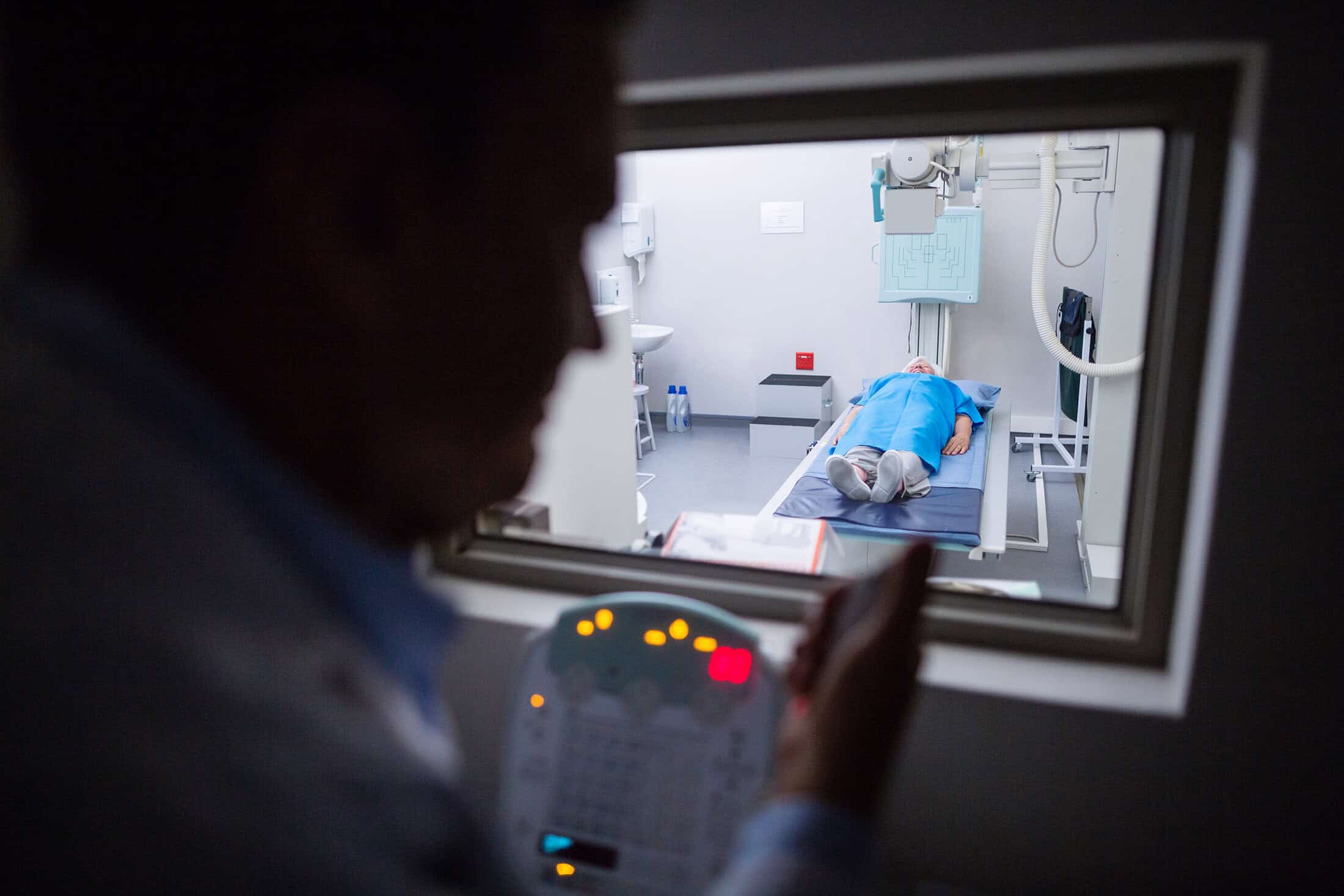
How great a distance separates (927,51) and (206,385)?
0.79 m

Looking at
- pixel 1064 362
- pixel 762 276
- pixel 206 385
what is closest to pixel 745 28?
pixel 206 385

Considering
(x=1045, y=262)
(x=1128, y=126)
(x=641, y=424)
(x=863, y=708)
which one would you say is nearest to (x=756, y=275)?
(x=641, y=424)

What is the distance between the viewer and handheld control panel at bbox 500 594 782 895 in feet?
2.91

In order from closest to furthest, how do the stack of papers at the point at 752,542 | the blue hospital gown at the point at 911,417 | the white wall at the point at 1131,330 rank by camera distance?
1. the stack of papers at the point at 752,542
2. the white wall at the point at 1131,330
3. the blue hospital gown at the point at 911,417

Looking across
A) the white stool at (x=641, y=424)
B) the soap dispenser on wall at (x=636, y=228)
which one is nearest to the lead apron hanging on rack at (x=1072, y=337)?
the white stool at (x=641, y=424)

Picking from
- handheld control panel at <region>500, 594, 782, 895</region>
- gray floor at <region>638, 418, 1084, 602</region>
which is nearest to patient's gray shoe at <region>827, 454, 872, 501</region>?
gray floor at <region>638, 418, 1084, 602</region>

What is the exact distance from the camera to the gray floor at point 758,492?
11.0ft

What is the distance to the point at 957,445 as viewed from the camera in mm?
3814

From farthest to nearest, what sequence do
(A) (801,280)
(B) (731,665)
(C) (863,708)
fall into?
(A) (801,280), (B) (731,665), (C) (863,708)

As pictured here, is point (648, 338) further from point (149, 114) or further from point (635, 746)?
point (149, 114)

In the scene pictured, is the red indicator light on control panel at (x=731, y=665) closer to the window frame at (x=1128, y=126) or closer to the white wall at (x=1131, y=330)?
the window frame at (x=1128, y=126)

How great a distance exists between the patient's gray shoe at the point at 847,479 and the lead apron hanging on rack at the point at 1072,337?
53.8 inches

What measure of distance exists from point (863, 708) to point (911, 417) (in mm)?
3273

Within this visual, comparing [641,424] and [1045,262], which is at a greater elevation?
[1045,262]
